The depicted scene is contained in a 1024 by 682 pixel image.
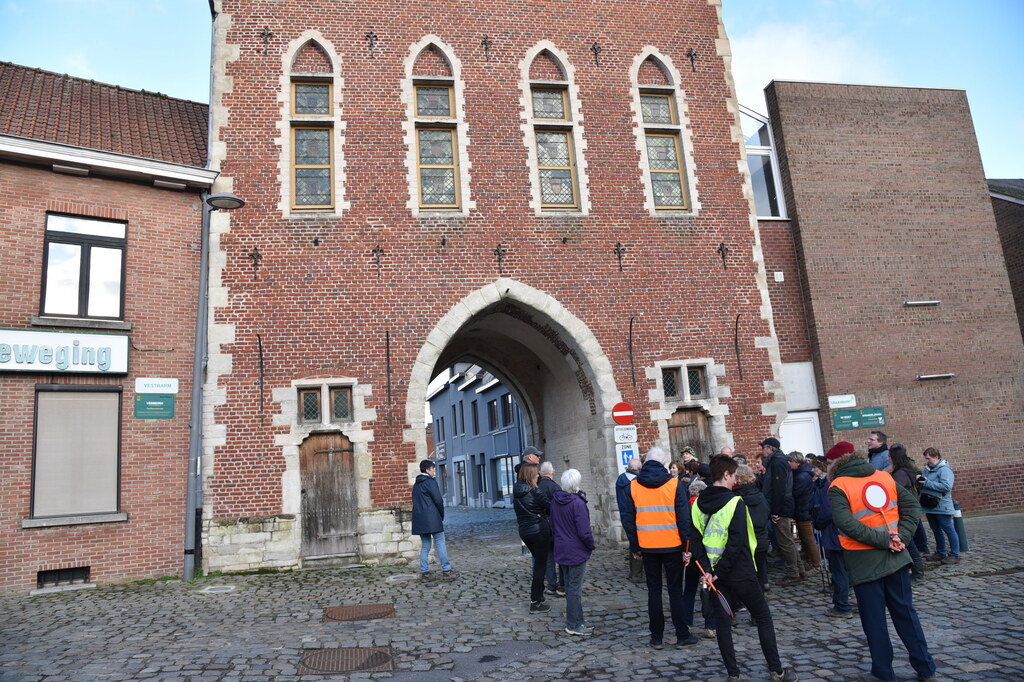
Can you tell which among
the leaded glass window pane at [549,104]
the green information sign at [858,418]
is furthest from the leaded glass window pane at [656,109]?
the green information sign at [858,418]

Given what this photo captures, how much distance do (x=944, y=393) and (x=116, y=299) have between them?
15.8 m

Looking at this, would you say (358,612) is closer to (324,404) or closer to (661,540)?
(661,540)

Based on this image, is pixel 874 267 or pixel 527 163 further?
pixel 874 267

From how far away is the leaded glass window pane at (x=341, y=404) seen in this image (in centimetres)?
1205

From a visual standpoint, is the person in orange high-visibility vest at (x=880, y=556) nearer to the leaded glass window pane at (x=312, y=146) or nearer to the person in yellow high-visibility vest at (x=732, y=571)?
the person in yellow high-visibility vest at (x=732, y=571)

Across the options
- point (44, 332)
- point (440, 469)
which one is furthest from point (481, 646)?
point (440, 469)

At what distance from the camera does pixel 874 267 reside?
1551 cm

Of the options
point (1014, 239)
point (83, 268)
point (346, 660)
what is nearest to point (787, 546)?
point (346, 660)

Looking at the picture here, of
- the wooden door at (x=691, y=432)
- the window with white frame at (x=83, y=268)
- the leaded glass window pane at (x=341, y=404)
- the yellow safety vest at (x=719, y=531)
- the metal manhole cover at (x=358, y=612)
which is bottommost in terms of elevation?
the metal manhole cover at (x=358, y=612)

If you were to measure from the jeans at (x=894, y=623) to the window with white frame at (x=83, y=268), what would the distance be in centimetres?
1073

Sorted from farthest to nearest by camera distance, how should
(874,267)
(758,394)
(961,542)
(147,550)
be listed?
(874,267) → (758,394) → (147,550) → (961,542)

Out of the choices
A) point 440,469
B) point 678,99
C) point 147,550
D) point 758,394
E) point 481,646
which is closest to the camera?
point 481,646

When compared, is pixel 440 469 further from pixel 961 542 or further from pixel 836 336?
pixel 961 542

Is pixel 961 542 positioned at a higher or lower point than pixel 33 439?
lower
